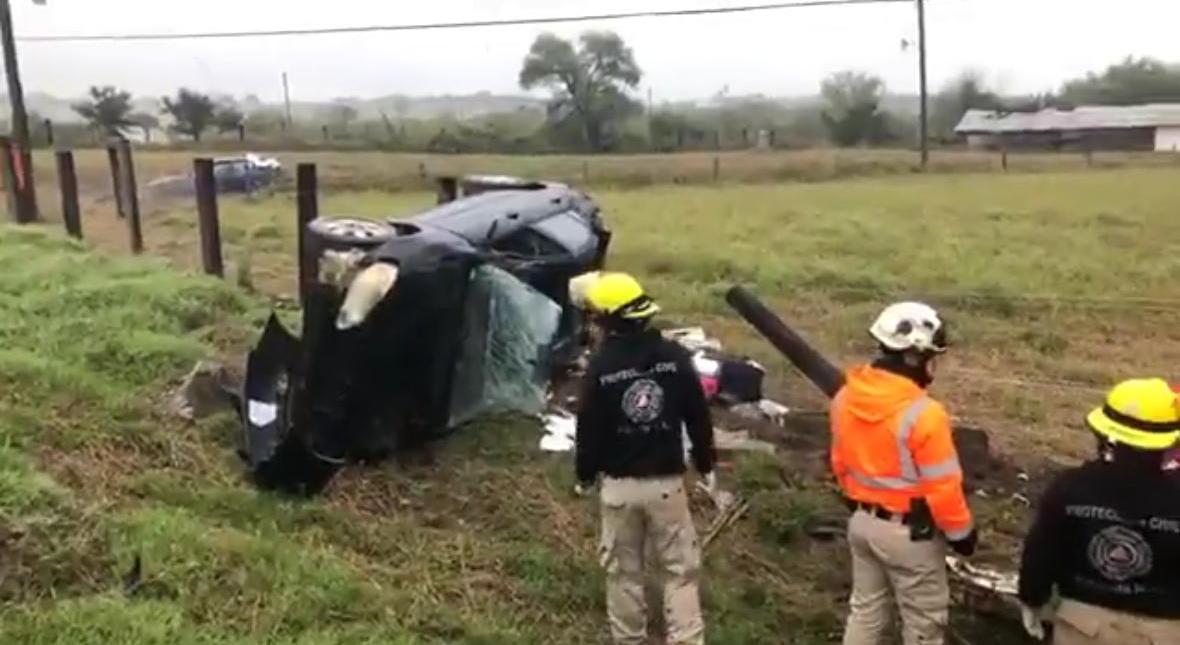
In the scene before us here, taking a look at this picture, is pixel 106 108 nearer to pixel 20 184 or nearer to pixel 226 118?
pixel 226 118

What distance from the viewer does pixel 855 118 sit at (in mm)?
57406

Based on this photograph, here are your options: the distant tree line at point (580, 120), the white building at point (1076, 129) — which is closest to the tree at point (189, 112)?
the distant tree line at point (580, 120)

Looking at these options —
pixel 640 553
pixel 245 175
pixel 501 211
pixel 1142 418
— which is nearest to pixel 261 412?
pixel 501 211

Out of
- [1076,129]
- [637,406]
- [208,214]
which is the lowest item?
[1076,129]

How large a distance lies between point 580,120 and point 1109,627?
5161cm

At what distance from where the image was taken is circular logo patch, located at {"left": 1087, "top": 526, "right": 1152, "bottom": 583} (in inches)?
136

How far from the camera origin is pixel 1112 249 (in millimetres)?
17406

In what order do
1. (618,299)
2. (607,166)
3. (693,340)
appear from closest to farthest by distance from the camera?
(618,299)
(693,340)
(607,166)

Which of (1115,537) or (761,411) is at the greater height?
(1115,537)

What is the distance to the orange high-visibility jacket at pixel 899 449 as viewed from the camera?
13.4 ft

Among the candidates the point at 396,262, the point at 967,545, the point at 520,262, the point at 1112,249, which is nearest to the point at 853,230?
the point at 1112,249

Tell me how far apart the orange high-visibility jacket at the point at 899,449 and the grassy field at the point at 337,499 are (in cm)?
105

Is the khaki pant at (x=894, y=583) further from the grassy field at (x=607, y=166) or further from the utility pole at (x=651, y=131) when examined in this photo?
the utility pole at (x=651, y=131)

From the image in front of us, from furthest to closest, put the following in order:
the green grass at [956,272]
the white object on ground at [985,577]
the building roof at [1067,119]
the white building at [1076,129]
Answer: the building roof at [1067,119] → the white building at [1076,129] → the green grass at [956,272] → the white object on ground at [985,577]
